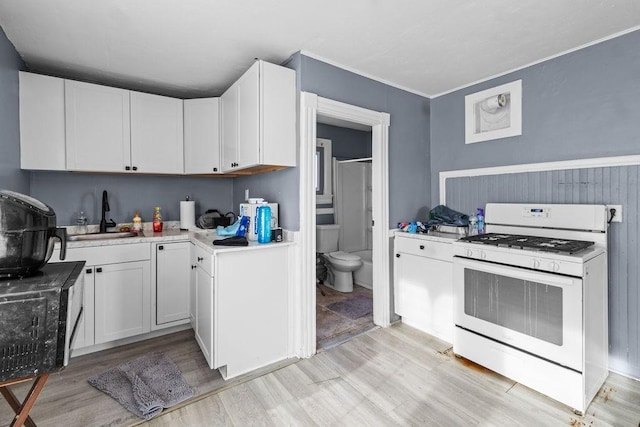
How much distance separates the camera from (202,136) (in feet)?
9.99

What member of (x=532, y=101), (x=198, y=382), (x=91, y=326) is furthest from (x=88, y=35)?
(x=532, y=101)

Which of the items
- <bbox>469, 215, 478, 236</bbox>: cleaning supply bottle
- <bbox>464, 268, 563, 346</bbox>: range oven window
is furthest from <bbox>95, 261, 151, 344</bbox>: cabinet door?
<bbox>469, 215, 478, 236</bbox>: cleaning supply bottle

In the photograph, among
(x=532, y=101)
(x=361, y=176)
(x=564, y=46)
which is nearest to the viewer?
(x=564, y=46)

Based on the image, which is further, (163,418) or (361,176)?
(361,176)

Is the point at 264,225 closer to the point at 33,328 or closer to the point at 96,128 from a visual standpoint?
the point at 33,328

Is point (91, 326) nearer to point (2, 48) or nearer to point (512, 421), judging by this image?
point (2, 48)

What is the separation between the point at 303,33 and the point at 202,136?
4.90ft

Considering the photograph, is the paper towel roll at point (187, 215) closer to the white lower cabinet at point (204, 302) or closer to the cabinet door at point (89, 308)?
the white lower cabinet at point (204, 302)

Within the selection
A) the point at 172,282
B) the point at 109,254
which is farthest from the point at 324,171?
the point at 109,254

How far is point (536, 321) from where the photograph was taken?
189 centimetres

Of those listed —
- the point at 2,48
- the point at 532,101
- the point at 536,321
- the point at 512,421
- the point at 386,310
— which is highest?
the point at 2,48

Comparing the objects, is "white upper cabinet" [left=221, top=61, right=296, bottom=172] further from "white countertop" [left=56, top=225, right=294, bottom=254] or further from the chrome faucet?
the chrome faucet

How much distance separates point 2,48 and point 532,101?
3864 millimetres

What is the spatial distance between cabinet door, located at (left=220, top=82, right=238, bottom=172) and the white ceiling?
229mm
